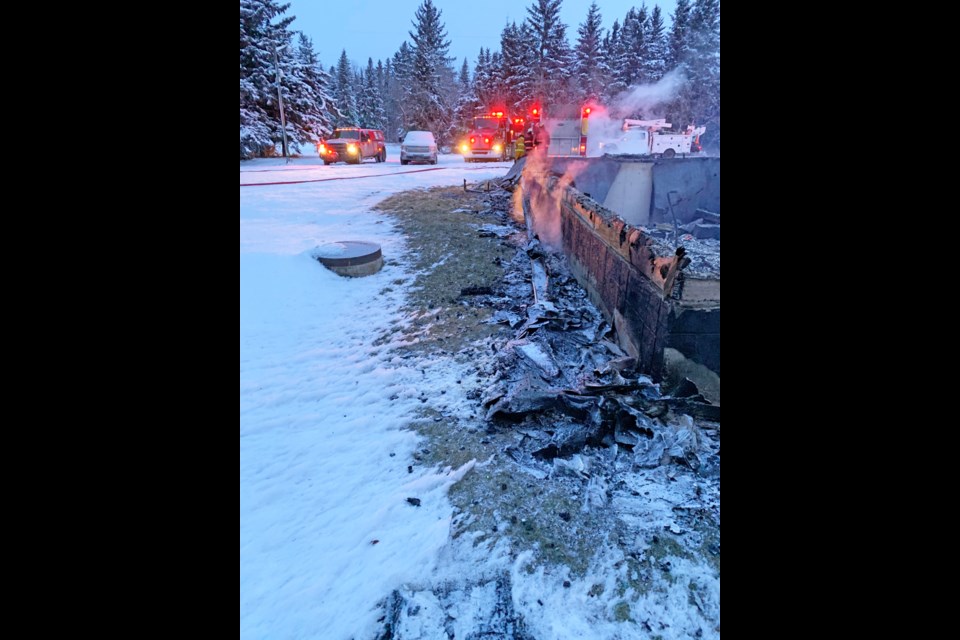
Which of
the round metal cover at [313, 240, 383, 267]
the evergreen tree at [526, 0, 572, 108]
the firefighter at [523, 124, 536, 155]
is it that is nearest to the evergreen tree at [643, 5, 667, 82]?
the evergreen tree at [526, 0, 572, 108]

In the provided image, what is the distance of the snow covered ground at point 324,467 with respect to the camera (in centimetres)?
261

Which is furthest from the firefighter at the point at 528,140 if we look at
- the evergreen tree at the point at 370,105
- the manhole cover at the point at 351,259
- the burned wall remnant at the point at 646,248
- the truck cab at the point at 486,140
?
the evergreen tree at the point at 370,105

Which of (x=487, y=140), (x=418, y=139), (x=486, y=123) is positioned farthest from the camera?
(x=486, y=123)

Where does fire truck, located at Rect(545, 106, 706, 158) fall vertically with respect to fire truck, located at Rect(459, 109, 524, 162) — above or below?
below

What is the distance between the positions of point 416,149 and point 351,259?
69.8 feet

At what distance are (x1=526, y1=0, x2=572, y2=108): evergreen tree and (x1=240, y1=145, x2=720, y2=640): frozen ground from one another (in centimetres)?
5463

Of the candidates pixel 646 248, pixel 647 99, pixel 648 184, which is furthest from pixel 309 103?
pixel 647 99

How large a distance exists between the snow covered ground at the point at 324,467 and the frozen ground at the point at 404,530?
0.03 feet

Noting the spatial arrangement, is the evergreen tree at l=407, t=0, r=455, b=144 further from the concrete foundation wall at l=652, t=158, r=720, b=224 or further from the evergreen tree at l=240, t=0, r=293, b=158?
the concrete foundation wall at l=652, t=158, r=720, b=224

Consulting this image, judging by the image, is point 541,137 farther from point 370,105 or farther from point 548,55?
point 370,105

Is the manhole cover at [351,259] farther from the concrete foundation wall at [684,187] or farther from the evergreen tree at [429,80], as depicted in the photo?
the evergreen tree at [429,80]

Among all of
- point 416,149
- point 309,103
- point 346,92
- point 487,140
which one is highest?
point 346,92

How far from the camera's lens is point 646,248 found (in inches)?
186

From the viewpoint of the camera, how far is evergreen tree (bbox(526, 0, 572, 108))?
5316 centimetres
